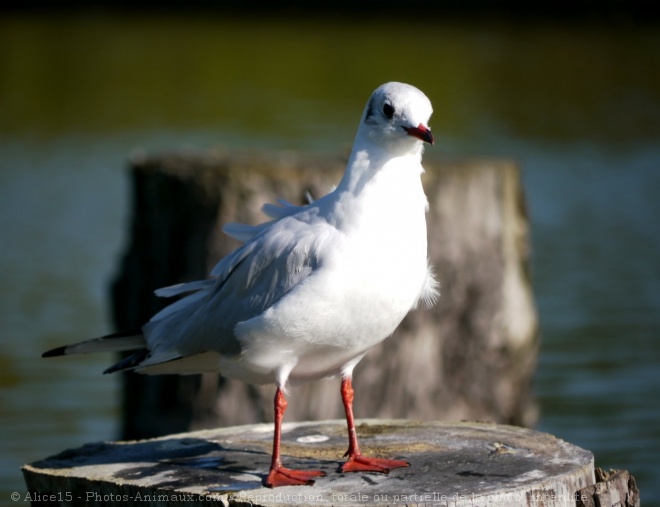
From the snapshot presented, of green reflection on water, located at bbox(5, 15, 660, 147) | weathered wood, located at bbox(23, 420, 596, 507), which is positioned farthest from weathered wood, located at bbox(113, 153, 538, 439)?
green reflection on water, located at bbox(5, 15, 660, 147)

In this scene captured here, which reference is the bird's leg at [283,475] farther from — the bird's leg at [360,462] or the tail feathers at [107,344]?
the tail feathers at [107,344]

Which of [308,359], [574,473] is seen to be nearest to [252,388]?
[308,359]

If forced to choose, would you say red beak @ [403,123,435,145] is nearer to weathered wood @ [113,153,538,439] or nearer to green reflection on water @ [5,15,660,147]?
weathered wood @ [113,153,538,439]

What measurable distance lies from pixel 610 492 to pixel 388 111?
4.15 feet

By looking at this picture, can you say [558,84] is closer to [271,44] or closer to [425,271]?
[271,44]

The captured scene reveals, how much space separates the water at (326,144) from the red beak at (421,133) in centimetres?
416

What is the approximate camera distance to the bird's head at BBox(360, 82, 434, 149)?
369cm

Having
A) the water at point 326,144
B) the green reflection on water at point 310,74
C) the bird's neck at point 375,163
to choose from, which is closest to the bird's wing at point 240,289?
the bird's neck at point 375,163

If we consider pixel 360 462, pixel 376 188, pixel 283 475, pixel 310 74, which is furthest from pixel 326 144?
pixel 283 475

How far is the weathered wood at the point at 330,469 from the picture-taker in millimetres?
3475

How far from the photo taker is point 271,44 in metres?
27.5

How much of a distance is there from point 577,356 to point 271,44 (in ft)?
63.3

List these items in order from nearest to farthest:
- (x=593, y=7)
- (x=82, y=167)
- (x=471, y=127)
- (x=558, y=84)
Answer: (x=82, y=167) < (x=471, y=127) < (x=558, y=84) < (x=593, y=7)

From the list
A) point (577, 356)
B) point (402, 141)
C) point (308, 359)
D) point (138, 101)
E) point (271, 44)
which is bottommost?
point (577, 356)
